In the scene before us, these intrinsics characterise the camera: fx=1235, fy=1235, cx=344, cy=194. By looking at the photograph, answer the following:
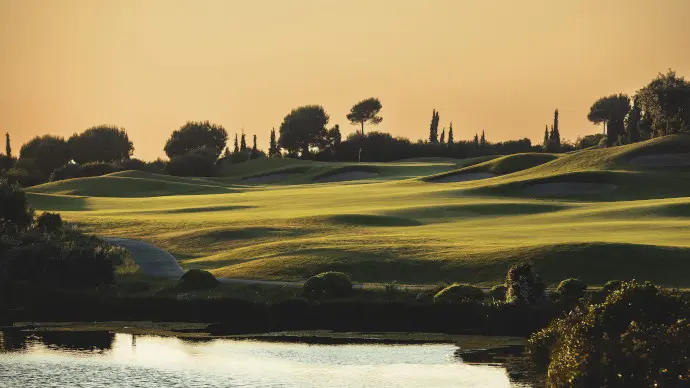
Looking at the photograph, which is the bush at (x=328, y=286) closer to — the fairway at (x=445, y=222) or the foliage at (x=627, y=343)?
the fairway at (x=445, y=222)

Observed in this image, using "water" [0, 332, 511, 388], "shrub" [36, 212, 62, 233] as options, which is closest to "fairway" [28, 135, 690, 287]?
"shrub" [36, 212, 62, 233]

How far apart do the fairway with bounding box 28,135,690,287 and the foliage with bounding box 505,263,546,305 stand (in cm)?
976

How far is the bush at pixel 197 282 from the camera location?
71625 millimetres

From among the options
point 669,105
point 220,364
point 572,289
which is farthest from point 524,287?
point 669,105

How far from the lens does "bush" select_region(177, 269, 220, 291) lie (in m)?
71.6

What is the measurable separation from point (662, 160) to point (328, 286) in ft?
298

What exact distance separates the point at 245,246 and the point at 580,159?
71.4 metres

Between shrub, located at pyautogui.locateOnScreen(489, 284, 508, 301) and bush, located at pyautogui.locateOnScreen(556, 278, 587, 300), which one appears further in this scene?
shrub, located at pyautogui.locateOnScreen(489, 284, 508, 301)

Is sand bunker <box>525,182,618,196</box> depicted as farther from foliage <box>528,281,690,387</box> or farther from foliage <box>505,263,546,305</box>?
foliage <box>528,281,690,387</box>

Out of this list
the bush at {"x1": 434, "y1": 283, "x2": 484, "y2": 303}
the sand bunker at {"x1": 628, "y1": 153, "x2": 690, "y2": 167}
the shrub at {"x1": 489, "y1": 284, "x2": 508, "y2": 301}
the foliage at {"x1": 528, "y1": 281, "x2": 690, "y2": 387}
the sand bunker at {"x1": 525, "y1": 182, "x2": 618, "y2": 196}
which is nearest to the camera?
the foliage at {"x1": 528, "y1": 281, "x2": 690, "y2": 387}

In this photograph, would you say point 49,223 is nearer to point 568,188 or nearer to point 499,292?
point 499,292

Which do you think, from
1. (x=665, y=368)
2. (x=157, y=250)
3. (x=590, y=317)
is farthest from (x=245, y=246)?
(x=665, y=368)

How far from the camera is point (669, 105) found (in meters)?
172

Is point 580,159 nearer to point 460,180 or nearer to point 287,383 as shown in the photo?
point 460,180
